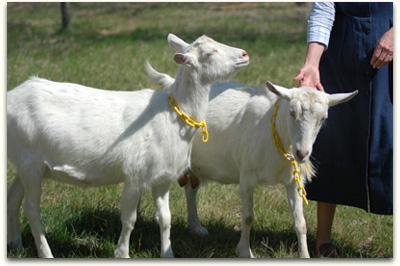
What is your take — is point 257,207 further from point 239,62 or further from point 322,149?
point 239,62

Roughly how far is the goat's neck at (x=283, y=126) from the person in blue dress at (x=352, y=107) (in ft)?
0.80

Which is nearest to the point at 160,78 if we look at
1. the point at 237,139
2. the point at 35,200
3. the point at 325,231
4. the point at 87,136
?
the point at 237,139

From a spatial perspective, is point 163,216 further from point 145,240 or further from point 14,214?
point 14,214

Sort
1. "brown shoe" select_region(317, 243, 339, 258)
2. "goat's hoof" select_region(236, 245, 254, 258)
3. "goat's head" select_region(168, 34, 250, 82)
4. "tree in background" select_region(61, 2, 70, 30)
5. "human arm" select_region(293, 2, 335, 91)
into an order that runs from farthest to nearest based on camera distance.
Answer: "tree in background" select_region(61, 2, 70, 30)
"brown shoe" select_region(317, 243, 339, 258)
"goat's hoof" select_region(236, 245, 254, 258)
"human arm" select_region(293, 2, 335, 91)
"goat's head" select_region(168, 34, 250, 82)

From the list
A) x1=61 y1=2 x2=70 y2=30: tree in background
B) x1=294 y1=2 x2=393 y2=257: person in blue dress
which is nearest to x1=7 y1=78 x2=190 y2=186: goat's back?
x1=294 y1=2 x2=393 y2=257: person in blue dress

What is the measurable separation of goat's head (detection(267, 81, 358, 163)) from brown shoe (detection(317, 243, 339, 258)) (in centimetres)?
118

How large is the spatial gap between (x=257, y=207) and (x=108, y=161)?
1.73m

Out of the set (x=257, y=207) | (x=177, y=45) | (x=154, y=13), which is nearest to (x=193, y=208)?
(x=257, y=207)

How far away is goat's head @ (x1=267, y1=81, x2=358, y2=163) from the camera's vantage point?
346 cm

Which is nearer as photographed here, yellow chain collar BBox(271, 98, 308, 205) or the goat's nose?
the goat's nose

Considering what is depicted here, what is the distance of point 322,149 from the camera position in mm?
4328

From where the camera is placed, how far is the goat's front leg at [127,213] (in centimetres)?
379

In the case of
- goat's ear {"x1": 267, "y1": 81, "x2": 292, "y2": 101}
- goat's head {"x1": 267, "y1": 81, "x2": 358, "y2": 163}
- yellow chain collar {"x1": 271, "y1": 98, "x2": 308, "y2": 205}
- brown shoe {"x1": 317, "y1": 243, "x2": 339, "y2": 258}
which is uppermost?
goat's ear {"x1": 267, "y1": 81, "x2": 292, "y2": 101}

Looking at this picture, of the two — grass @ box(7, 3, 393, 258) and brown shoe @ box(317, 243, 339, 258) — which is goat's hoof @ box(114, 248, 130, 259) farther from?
brown shoe @ box(317, 243, 339, 258)
